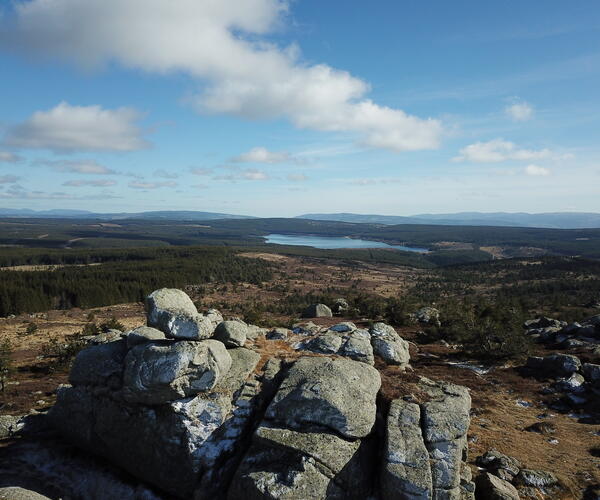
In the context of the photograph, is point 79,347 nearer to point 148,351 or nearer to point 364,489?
point 148,351

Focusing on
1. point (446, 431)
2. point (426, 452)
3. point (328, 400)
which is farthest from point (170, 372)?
point (446, 431)

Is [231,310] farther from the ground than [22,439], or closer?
closer

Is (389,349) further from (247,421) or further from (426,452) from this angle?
(247,421)

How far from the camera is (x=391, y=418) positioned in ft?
46.5

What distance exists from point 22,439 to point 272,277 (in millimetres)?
117523

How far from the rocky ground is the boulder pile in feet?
0.35

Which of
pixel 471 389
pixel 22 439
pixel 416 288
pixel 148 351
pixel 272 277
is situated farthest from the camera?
pixel 272 277

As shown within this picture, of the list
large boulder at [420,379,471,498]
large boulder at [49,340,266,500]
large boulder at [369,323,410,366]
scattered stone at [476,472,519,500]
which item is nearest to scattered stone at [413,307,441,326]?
large boulder at [369,323,410,366]

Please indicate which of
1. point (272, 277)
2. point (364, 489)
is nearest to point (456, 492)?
point (364, 489)

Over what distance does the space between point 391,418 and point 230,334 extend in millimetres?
9329

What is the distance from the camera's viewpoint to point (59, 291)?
87.2 meters

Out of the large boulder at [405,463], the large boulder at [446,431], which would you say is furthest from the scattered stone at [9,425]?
the large boulder at [446,431]

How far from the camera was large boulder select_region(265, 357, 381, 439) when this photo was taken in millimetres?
13750

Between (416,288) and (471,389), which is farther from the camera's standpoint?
(416,288)
